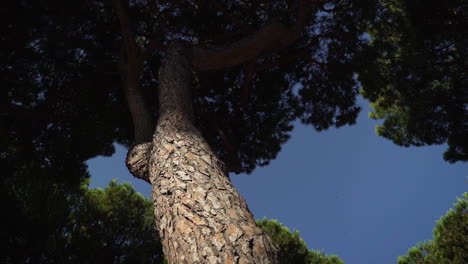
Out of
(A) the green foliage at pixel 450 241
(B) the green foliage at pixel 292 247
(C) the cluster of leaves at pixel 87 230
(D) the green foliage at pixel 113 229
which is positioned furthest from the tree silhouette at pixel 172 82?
(B) the green foliage at pixel 292 247

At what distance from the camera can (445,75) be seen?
688 cm

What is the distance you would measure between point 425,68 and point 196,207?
7.49 m

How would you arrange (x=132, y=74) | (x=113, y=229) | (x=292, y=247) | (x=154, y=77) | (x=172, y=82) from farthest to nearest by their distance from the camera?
(x=292, y=247) < (x=113, y=229) < (x=154, y=77) < (x=132, y=74) < (x=172, y=82)

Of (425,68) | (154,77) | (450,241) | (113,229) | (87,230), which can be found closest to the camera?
(154,77)

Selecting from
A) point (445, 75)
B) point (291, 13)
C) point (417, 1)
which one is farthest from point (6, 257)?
point (445, 75)

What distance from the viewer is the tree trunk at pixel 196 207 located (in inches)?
53.1

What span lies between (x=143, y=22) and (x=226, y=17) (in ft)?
6.24

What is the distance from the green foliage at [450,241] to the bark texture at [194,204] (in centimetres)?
874

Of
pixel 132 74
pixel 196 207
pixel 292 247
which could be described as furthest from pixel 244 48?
pixel 292 247

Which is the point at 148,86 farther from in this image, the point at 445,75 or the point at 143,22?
the point at 445,75

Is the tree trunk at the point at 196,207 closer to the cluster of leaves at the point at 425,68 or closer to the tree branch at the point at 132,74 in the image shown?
the tree branch at the point at 132,74

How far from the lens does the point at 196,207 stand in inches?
63.9

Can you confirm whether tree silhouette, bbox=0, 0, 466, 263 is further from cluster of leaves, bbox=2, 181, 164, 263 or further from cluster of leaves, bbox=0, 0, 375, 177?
cluster of leaves, bbox=2, 181, 164, 263

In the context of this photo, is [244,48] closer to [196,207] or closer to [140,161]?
[140,161]
